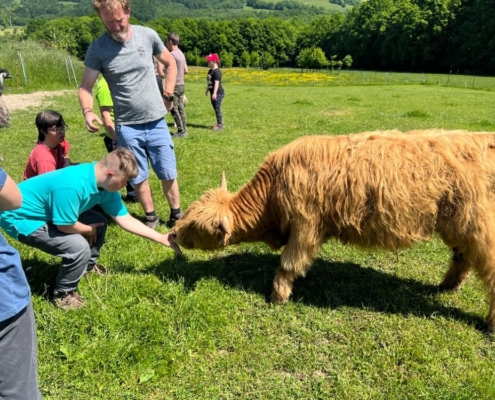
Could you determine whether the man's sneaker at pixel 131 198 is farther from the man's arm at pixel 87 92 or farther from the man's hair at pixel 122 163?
the man's hair at pixel 122 163

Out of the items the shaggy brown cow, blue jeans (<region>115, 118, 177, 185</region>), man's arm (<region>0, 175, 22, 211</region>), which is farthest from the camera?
blue jeans (<region>115, 118, 177, 185</region>)

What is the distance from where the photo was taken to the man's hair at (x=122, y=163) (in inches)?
147

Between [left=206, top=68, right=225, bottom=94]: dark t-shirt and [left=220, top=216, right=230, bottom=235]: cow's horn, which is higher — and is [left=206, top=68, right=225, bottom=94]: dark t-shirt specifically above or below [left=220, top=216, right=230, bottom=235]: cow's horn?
above

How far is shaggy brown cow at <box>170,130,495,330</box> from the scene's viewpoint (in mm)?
3590

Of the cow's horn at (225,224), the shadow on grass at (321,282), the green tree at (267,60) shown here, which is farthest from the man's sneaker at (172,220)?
the green tree at (267,60)

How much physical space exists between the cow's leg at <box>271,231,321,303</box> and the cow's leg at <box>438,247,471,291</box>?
1576 millimetres

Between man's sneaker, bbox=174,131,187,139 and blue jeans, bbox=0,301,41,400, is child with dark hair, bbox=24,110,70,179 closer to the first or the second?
blue jeans, bbox=0,301,41,400

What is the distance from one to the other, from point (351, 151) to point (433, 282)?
217 centimetres

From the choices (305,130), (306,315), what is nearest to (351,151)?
(306,315)

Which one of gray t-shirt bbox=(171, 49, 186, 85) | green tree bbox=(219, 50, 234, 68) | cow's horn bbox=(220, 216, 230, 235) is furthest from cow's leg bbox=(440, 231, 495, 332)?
green tree bbox=(219, 50, 234, 68)

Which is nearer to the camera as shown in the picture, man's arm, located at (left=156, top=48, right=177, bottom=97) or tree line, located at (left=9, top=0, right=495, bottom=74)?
man's arm, located at (left=156, top=48, right=177, bottom=97)

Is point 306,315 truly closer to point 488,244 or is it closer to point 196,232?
point 196,232

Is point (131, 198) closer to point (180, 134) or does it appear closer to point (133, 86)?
point (133, 86)

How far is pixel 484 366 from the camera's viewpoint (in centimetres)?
350
